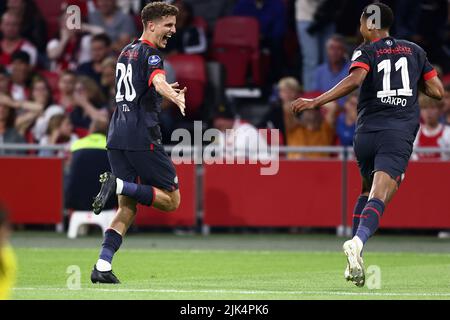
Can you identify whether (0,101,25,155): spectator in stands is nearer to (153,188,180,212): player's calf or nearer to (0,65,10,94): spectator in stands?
(0,65,10,94): spectator in stands

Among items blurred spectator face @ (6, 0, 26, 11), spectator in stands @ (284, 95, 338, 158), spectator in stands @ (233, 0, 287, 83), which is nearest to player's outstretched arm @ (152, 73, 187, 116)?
spectator in stands @ (284, 95, 338, 158)

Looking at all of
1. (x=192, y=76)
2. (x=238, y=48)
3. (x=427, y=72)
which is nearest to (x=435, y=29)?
(x=238, y=48)

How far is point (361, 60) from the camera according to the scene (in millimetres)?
11164

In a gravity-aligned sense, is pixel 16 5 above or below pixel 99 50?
above

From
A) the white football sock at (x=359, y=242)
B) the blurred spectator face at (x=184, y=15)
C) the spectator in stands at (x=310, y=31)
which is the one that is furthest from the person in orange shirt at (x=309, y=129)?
the white football sock at (x=359, y=242)

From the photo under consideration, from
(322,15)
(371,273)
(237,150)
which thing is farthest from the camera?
(322,15)

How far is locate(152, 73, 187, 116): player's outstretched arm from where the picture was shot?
10.4 metres

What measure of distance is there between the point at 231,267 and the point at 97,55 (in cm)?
790

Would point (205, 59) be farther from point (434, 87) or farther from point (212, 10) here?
point (434, 87)

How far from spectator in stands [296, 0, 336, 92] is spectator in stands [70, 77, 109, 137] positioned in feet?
11.7
